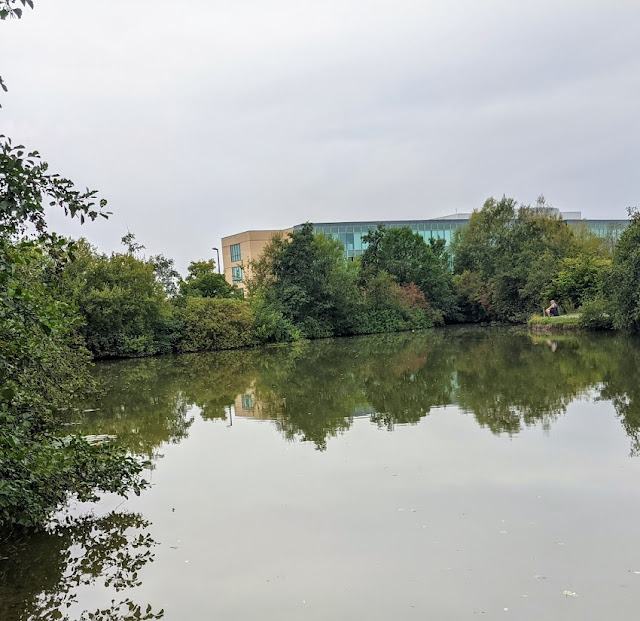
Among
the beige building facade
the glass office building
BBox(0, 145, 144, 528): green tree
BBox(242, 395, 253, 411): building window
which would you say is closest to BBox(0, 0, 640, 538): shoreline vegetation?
BBox(0, 145, 144, 528): green tree

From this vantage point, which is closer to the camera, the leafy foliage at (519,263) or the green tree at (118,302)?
the green tree at (118,302)

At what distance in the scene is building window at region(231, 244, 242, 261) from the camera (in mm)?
69738

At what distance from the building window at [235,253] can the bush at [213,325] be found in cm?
3785

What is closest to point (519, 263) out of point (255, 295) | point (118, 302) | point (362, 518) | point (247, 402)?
point (255, 295)

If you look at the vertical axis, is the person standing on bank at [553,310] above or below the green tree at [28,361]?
below

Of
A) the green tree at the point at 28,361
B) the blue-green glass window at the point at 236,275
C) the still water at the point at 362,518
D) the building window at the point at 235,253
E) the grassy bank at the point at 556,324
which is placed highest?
the building window at the point at 235,253

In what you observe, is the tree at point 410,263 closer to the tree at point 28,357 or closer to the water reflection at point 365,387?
the water reflection at point 365,387

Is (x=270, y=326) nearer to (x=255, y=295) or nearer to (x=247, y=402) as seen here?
(x=255, y=295)

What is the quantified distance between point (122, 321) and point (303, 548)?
22.8 meters

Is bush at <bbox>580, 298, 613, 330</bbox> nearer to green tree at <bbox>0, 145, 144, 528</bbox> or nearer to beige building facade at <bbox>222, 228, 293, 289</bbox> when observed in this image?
green tree at <bbox>0, 145, 144, 528</bbox>

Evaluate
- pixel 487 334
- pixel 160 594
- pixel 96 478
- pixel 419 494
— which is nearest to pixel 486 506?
pixel 419 494

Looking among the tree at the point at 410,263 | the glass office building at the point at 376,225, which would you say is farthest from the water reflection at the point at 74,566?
the glass office building at the point at 376,225

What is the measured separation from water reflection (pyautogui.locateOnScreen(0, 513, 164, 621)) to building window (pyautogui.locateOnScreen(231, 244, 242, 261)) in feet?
208

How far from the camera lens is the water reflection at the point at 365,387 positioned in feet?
37.7
